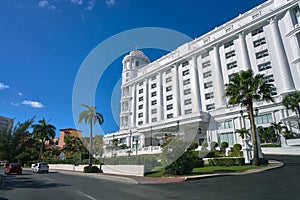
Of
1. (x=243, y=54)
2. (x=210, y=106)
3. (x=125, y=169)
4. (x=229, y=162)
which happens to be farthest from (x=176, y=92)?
(x=125, y=169)

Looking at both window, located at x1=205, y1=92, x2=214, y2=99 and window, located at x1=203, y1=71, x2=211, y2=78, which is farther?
window, located at x1=203, y1=71, x2=211, y2=78

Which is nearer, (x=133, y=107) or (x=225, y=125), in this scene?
(x=225, y=125)

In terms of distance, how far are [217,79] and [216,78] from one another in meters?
0.58

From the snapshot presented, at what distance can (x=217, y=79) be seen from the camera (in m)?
46.0

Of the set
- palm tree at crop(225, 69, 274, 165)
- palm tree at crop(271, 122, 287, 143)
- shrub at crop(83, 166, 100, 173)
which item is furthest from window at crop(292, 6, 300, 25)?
shrub at crop(83, 166, 100, 173)

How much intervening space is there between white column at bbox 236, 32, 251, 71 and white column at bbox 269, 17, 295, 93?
5.00m

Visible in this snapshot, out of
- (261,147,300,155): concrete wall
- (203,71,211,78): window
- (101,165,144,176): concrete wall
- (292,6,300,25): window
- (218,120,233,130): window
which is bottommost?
(101,165,144,176): concrete wall

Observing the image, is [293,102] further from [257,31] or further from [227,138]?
[257,31]

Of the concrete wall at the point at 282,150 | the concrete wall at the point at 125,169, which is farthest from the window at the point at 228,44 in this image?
the concrete wall at the point at 125,169

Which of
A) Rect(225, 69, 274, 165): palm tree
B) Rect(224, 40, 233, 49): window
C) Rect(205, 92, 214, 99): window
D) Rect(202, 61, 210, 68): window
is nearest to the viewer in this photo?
Rect(225, 69, 274, 165): palm tree

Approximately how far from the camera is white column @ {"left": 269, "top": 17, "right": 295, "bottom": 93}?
35.6 meters

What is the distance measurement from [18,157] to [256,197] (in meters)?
62.7

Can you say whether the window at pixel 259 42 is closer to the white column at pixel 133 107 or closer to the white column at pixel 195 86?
the white column at pixel 195 86

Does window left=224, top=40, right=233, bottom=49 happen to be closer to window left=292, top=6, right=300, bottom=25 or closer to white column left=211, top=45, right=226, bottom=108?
white column left=211, top=45, right=226, bottom=108
